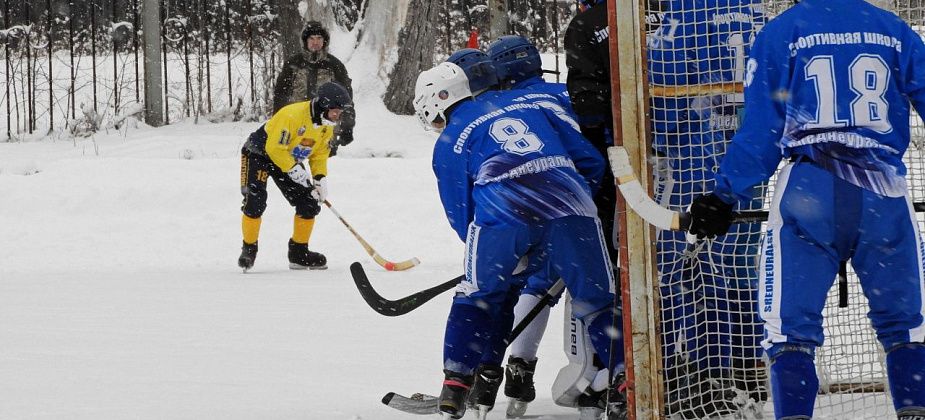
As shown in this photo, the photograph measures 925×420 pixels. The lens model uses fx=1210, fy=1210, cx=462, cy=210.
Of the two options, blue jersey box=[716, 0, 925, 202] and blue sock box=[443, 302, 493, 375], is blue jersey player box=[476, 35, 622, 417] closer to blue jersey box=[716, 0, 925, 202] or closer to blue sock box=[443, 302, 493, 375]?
blue sock box=[443, 302, 493, 375]

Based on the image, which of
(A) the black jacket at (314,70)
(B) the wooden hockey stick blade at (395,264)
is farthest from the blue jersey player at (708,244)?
(A) the black jacket at (314,70)

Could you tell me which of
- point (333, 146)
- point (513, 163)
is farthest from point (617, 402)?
point (333, 146)

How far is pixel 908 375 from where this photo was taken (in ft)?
8.84

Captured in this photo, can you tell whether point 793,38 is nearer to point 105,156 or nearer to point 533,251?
point 533,251

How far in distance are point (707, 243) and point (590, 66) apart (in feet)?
2.09

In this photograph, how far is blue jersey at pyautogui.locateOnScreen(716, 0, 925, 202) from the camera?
269 centimetres

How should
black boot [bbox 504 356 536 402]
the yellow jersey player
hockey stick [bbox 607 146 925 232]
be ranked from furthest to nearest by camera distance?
the yellow jersey player < black boot [bbox 504 356 536 402] < hockey stick [bbox 607 146 925 232]

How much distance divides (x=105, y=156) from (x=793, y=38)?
371 inches

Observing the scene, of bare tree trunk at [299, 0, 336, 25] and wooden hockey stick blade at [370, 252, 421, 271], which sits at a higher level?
bare tree trunk at [299, 0, 336, 25]

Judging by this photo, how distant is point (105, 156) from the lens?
36.9ft

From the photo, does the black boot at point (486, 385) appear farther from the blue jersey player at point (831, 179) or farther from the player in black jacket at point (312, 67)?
the player in black jacket at point (312, 67)

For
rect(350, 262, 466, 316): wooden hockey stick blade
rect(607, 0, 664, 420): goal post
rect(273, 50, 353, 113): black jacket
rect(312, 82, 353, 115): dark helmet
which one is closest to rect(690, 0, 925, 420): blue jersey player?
rect(607, 0, 664, 420): goal post

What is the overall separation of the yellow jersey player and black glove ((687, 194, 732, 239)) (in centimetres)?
470

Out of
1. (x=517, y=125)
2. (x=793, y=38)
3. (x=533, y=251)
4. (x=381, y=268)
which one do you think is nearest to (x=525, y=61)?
(x=517, y=125)
